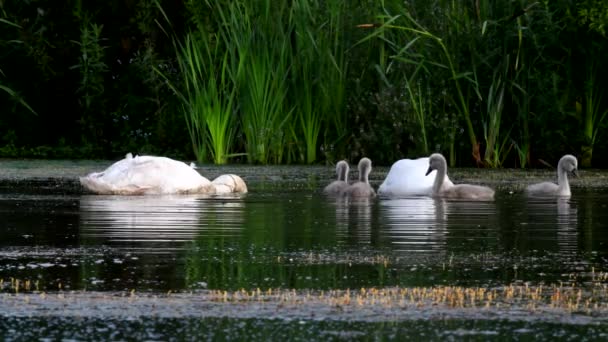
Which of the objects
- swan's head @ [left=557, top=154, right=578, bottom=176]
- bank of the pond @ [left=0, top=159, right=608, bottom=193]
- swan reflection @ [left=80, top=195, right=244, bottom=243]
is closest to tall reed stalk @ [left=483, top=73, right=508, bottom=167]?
bank of the pond @ [left=0, top=159, right=608, bottom=193]

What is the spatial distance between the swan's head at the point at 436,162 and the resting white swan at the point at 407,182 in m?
0.15

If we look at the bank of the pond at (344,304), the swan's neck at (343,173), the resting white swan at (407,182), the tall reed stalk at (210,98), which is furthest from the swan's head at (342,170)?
the bank of the pond at (344,304)

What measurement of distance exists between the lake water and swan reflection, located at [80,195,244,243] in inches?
0.9

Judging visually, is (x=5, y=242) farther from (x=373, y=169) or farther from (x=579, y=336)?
(x=373, y=169)

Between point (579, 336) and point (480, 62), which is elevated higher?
point (480, 62)

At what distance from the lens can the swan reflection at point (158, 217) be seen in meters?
11.7

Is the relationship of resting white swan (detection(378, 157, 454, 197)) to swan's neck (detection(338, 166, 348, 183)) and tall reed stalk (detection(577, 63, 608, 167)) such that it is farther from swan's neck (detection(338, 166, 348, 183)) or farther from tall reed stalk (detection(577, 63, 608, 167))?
tall reed stalk (detection(577, 63, 608, 167))

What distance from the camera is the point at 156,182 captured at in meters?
17.1

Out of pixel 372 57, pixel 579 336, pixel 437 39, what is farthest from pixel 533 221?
pixel 372 57

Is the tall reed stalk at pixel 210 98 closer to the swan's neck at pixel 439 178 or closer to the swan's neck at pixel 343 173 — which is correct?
the swan's neck at pixel 343 173

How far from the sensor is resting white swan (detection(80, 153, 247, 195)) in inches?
670

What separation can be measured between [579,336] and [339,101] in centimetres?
1571

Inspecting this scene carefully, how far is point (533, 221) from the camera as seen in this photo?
13.5 meters

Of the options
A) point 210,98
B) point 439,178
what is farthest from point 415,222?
point 210,98
